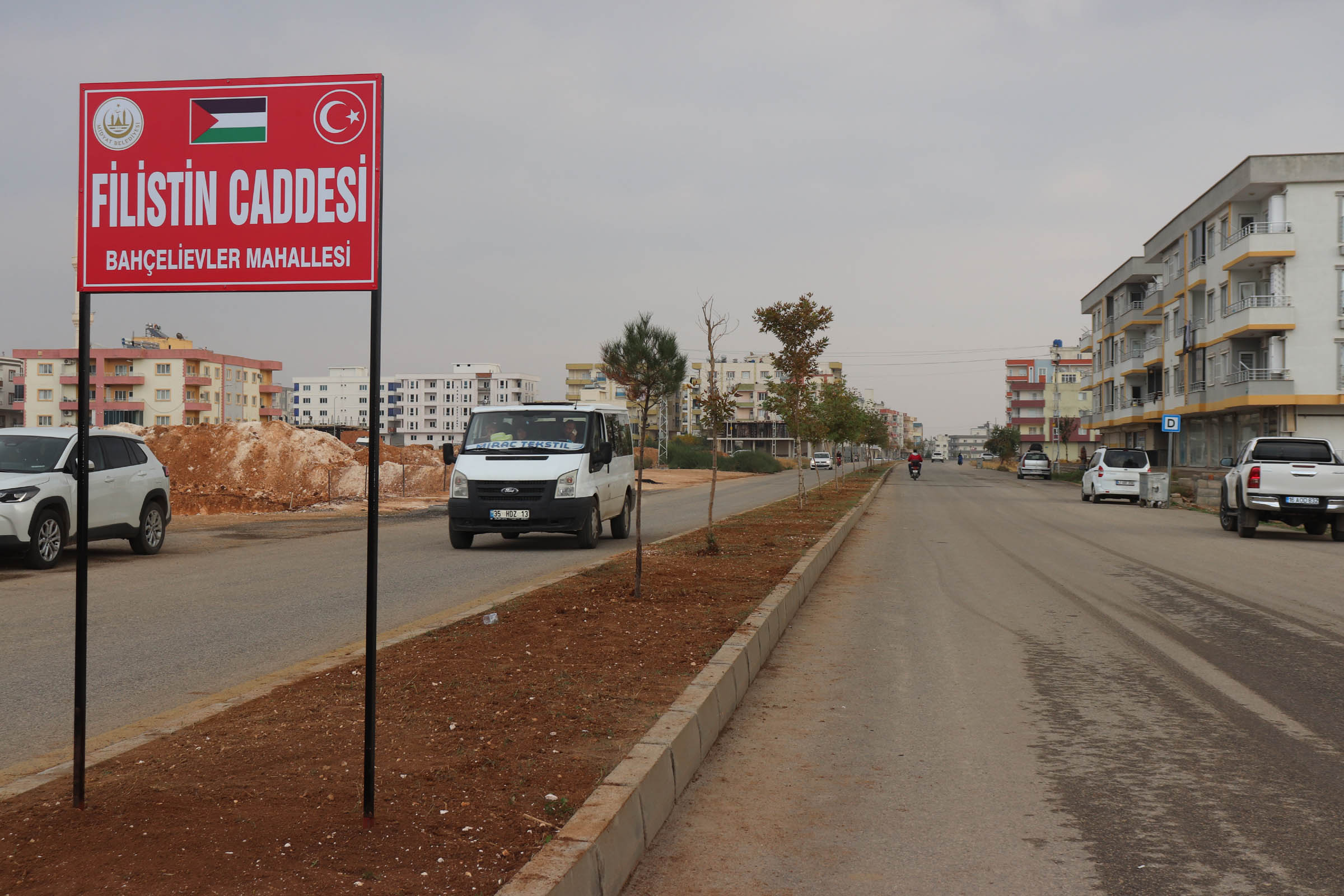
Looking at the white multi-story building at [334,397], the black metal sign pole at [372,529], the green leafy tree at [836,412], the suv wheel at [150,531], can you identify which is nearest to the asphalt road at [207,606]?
the suv wheel at [150,531]

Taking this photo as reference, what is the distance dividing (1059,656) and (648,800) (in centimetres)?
471

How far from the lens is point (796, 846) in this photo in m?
3.83

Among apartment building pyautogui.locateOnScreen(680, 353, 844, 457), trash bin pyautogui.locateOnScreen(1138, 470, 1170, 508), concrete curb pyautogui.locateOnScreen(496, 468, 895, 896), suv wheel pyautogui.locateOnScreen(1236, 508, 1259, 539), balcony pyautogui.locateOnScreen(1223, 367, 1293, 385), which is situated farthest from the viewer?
apartment building pyautogui.locateOnScreen(680, 353, 844, 457)

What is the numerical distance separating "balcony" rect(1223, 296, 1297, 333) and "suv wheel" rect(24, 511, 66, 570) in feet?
145

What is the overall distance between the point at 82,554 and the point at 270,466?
31781 millimetres

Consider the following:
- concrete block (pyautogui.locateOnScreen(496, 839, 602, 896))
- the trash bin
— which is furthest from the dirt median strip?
the trash bin

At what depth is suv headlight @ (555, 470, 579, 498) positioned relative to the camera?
14484 millimetres

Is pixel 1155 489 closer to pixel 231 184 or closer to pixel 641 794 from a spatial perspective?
pixel 641 794

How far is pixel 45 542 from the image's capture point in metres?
12.2

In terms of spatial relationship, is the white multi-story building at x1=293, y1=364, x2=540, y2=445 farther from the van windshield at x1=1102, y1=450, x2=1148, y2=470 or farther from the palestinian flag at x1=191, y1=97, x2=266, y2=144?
the palestinian flag at x1=191, y1=97, x2=266, y2=144

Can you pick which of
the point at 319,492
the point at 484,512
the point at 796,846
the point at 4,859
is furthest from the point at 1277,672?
the point at 319,492

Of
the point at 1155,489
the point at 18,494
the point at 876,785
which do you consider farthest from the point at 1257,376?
the point at 876,785

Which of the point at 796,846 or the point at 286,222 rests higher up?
the point at 286,222

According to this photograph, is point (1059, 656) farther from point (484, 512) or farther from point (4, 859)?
point (484, 512)
